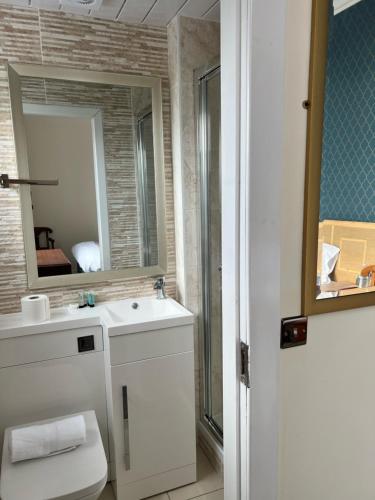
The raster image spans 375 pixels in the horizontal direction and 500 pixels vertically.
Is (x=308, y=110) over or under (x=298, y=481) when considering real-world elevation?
over

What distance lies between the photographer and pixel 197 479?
1.96 metres

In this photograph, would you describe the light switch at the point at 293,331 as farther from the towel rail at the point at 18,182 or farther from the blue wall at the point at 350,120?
the towel rail at the point at 18,182

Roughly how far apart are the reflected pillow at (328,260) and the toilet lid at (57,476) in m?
1.16

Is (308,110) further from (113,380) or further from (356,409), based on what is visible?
(113,380)

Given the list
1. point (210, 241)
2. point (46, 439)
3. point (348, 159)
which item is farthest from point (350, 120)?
point (46, 439)

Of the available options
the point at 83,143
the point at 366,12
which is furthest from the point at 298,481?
the point at 83,143

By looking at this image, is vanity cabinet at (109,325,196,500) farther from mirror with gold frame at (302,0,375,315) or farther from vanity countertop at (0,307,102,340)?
mirror with gold frame at (302,0,375,315)

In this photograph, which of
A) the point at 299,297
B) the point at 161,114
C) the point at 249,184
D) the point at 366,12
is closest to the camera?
the point at 249,184

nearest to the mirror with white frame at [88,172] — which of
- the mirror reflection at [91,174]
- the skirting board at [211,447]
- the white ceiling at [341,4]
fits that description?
the mirror reflection at [91,174]

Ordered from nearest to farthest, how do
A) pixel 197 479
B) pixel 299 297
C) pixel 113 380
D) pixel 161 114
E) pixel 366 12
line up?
pixel 299 297, pixel 366 12, pixel 113 380, pixel 197 479, pixel 161 114

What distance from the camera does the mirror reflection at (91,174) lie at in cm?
188

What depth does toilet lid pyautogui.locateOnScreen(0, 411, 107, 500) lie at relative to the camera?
1.32m

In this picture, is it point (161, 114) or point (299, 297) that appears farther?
point (161, 114)

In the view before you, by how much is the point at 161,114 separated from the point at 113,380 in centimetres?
147
